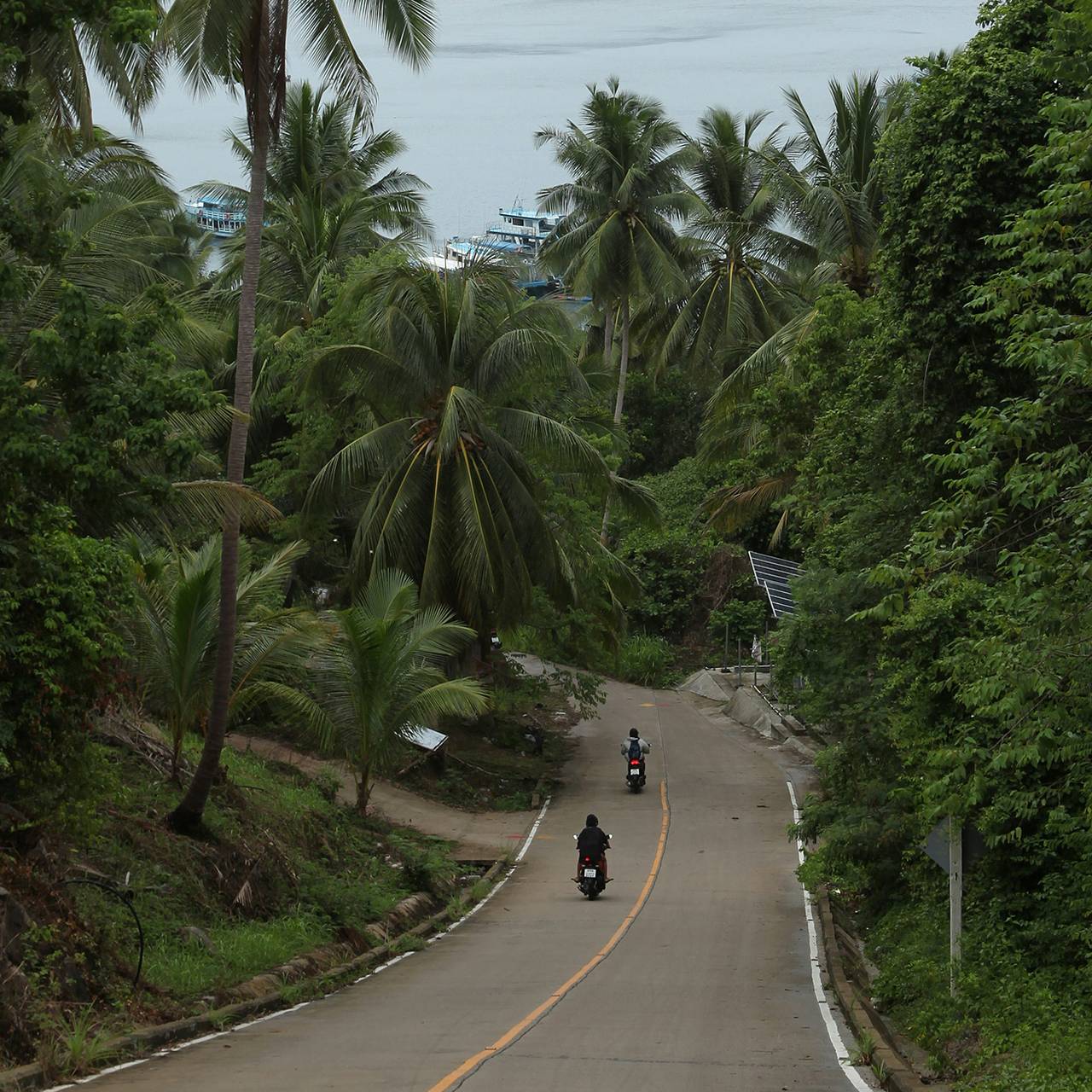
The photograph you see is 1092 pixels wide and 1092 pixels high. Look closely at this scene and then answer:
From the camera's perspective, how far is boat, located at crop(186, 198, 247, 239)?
155ft

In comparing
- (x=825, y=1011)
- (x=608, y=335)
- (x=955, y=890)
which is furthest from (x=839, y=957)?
(x=608, y=335)

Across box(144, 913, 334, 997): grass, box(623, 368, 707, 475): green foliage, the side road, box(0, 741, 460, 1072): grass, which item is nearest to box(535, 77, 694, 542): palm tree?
box(623, 368, 707, 475): green foliage

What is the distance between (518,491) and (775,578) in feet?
21.7

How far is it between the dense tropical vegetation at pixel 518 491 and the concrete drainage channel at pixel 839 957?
37cm

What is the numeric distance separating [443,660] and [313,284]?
1123 centimetres

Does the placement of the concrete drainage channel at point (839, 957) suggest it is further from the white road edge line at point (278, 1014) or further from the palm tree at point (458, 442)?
the palm tree at point (458, 442)

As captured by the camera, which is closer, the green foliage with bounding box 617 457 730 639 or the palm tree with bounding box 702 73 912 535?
the palm tree with bounding box 702 73 912 535

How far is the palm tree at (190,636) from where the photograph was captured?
56.5ft

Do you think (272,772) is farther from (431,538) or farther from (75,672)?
(75,672)

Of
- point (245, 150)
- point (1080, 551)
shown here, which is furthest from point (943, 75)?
point (245, 150)

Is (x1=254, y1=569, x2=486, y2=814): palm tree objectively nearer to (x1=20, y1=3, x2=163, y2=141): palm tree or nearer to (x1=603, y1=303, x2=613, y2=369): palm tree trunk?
(x1=20, y1=3, x2=163, y2=141): palm tree

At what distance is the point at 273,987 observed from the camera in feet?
45.8

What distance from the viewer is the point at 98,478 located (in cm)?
1153

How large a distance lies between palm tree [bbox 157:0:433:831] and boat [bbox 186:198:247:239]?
20.3m
